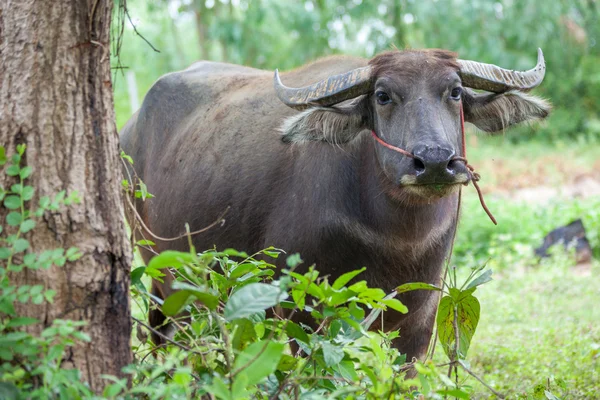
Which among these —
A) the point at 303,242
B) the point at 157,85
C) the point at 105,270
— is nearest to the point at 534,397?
the point at 303,242

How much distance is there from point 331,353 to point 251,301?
1.18 feet

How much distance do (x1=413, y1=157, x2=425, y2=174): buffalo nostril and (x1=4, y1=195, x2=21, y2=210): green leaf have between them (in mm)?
1909

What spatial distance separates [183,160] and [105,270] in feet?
9.47

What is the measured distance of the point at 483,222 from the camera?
998 cm

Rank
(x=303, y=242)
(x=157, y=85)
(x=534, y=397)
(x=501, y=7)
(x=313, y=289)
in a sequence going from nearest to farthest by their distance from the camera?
1. (x=313, y=289)
2. (x=534, y=397)
3. (x=303, y=242)
4. (x=157, y=85)
5. (x=501, y=7)

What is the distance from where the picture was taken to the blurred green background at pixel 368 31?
13656mm

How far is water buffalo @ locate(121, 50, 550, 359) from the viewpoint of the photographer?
3.69 metres

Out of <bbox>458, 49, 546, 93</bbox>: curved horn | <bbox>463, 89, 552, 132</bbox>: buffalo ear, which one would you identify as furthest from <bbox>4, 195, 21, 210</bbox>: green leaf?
<bbox>463, 89, 552, 132</bbox>: buffalo ear

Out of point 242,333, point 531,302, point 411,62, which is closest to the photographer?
point 242,333

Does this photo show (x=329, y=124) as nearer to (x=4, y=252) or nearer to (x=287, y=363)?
(x=287, y=363)

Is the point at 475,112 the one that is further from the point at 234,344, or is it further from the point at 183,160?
the point at 234,344

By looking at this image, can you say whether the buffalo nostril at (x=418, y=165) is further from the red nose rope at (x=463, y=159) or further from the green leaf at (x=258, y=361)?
the green leaf at (x=258, y=361)

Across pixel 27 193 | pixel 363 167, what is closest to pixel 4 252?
pixel 27 193

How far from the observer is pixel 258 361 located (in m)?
2.07
